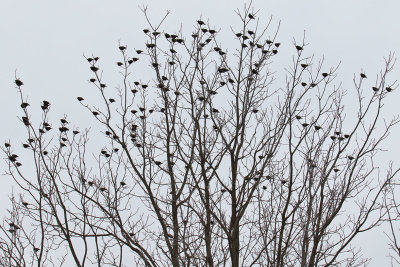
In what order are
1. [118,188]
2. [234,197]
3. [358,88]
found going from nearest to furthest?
[234,197] → [358,88] → [118,188]

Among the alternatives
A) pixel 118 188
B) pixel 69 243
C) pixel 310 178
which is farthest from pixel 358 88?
pixel 69 243

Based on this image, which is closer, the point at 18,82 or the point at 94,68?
the point at 18,82

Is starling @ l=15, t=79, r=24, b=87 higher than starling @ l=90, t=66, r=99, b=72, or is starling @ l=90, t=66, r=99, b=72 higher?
starling @ l=90, t=66, r=99, b=72

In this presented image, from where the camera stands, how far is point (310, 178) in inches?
290

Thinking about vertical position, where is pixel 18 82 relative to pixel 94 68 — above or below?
below

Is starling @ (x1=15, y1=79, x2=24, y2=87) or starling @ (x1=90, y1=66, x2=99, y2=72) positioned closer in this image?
starling @ (x1=15, y1=79, x2=24, y2=87)

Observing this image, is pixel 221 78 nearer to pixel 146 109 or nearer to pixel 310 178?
pixel 146 109

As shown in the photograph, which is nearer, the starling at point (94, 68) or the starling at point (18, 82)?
the starling at point (18, 82)

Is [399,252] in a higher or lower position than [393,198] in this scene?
lower

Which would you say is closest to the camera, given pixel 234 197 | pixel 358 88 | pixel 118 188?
pixel 234 197

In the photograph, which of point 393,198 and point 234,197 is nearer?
point 234,197

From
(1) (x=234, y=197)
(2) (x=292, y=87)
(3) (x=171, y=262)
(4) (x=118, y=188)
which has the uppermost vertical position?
(2) (x=292, y=87)

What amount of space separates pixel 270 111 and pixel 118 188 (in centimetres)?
239

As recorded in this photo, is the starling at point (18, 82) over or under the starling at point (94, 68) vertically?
under
